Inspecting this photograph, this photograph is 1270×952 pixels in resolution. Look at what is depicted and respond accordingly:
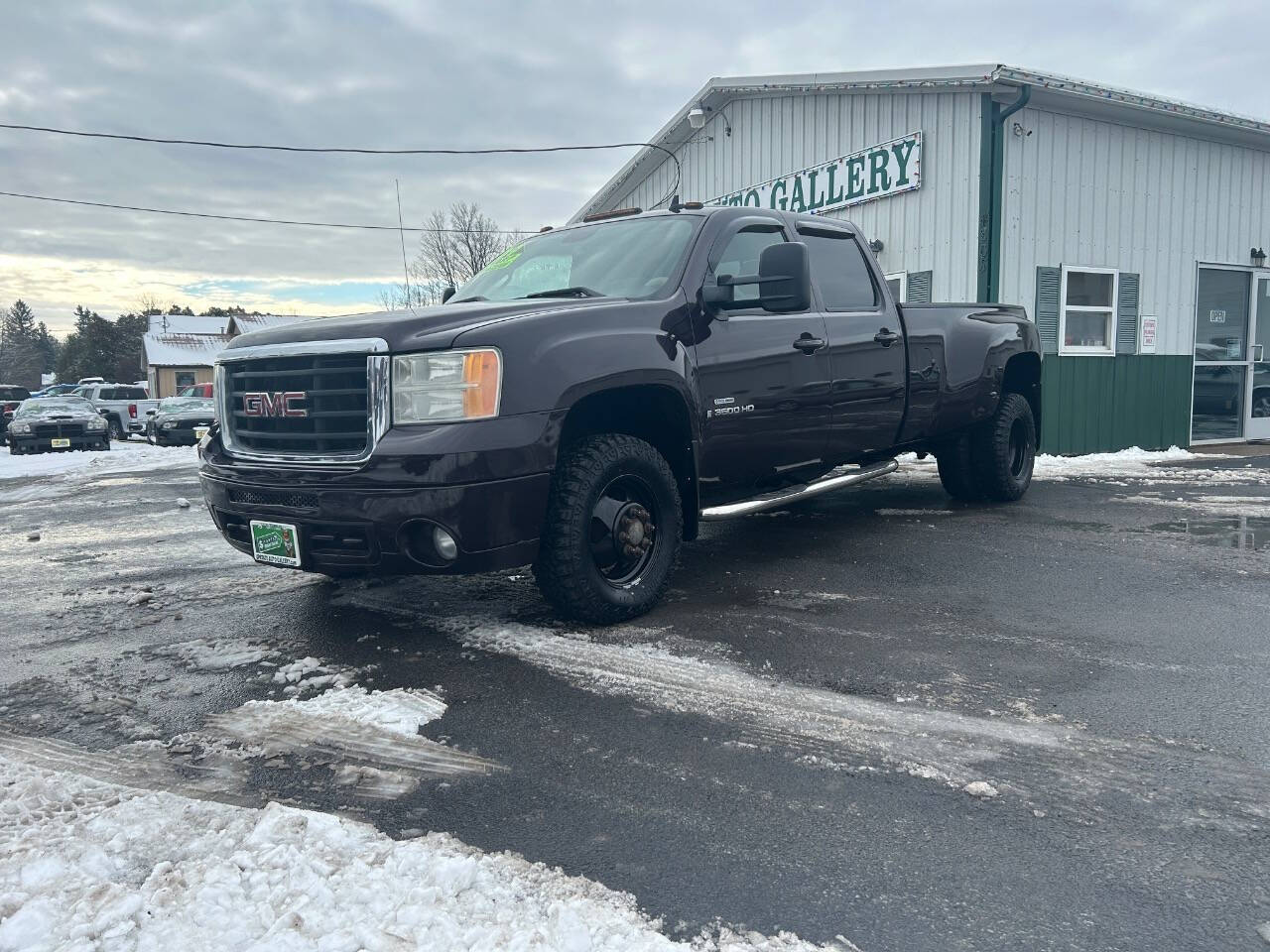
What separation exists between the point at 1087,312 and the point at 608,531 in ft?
34.1

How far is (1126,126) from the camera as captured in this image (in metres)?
12.4

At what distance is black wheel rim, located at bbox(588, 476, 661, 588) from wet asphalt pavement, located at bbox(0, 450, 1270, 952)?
0.26 m

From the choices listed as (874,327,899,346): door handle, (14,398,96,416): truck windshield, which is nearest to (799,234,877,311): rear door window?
(874,327,899,346): door handle

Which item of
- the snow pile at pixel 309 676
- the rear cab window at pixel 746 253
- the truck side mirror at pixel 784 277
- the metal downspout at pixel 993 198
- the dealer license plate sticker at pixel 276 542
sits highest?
the metal downspout at pixel 993 198

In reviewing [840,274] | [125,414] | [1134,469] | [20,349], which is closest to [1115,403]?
[1134,469]

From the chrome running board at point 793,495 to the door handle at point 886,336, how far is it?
84 cm

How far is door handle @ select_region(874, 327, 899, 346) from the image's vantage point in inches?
233

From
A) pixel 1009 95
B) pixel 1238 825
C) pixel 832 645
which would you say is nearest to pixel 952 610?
pixel 832 645

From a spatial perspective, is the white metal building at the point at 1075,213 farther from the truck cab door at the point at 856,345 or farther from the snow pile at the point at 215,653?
the snow pile at the point at 215,653

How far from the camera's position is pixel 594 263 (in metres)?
5.15

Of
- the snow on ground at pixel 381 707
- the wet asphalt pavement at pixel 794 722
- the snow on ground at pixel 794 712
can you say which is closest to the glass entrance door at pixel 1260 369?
the wet asphalt pavement at pixel 794 722

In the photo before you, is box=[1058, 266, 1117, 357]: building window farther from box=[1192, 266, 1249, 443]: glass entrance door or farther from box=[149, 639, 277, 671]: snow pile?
box=[149, 639, 277, 671]: snow pile

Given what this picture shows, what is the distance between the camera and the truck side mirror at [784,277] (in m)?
4.66

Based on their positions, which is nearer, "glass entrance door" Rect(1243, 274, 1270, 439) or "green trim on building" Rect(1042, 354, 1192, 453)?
"green trim on building" Rect(1042, 354, 1192, 453)
